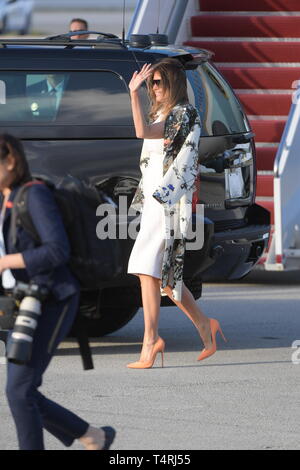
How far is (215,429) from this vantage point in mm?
6543

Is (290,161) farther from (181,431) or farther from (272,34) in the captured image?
(181,431)

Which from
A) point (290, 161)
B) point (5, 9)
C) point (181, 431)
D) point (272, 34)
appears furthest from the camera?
point (5, 9)

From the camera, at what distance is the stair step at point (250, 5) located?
1511 cm

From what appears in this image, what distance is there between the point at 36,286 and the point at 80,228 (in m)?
0.29

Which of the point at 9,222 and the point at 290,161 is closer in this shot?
the point at 9,222

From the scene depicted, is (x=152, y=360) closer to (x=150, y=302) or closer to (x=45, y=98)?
(x=150, y=302)

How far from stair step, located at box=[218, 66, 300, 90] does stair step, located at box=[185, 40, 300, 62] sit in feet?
1.12

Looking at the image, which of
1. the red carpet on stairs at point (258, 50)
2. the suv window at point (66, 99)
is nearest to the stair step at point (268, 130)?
the red carpet on stairs at point (258, 50)

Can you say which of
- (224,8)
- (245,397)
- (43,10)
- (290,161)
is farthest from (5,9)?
(245,397)

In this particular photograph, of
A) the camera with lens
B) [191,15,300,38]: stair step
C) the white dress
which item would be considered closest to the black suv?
the white dress

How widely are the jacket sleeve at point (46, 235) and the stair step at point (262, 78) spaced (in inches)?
361
